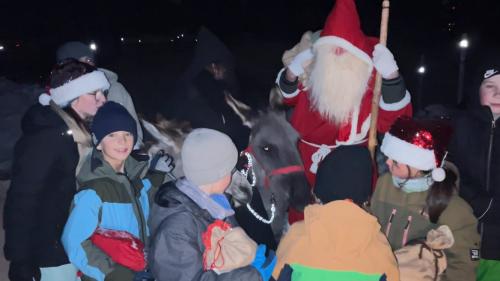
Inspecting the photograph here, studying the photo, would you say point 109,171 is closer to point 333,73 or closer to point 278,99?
point 278,99

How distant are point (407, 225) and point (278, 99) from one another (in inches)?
64.5

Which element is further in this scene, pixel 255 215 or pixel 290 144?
pixel 290 144

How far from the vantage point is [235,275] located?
95.0 inches

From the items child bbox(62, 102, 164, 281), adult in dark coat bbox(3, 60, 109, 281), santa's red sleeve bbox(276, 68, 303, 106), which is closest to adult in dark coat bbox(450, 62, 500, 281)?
santa's red sleeve bbox(276, 68, 303, 106)

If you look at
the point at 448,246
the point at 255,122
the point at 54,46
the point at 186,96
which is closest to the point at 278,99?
the point at 255,122

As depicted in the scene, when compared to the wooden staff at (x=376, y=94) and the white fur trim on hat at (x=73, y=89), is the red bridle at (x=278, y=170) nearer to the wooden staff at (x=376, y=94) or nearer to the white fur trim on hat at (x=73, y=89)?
the wooden staff at (x=376, y=94)

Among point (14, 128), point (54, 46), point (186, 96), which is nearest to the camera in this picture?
point (186, 96)

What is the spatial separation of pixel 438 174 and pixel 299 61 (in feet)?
5.44

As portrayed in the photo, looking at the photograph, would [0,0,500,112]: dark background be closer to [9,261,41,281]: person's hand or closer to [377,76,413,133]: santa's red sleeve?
[377,76,413,133]: santa's red sleeve

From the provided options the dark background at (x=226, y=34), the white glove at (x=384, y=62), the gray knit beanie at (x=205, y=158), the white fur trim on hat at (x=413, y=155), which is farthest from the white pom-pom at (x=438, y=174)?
the dark background at (x=226, y=34)

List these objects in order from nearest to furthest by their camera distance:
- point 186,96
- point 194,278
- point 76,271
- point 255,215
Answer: point 194,278, point 76,271, point 255,215, point 186,96

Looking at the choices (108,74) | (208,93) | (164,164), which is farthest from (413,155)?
(108,74)

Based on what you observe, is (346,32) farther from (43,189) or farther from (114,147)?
(43,189)

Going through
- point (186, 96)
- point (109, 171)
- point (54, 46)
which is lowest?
point (109, 171)
